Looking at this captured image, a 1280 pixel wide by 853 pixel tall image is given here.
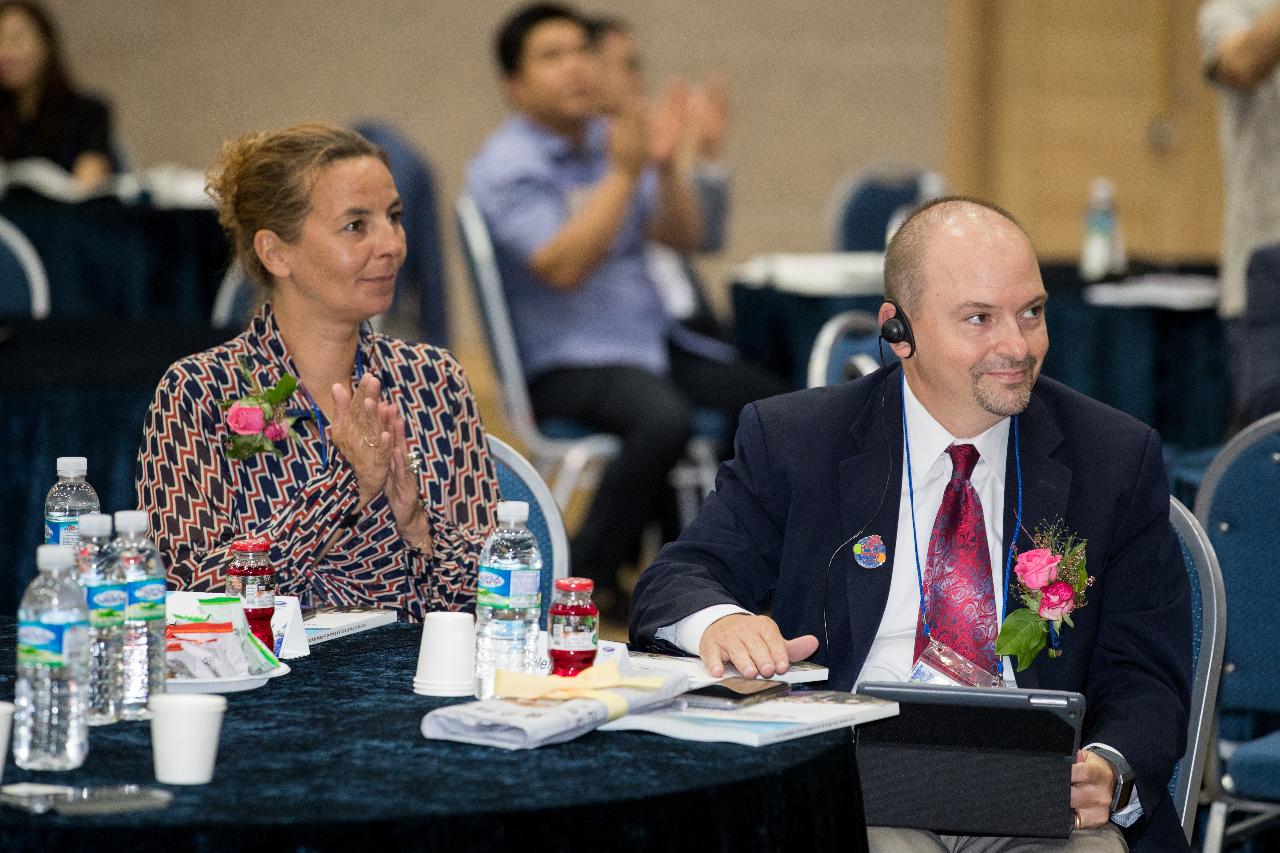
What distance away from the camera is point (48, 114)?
687cm

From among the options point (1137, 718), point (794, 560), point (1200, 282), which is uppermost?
point (1200, 282)

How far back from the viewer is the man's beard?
2.11 m

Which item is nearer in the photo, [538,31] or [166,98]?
[538,31]

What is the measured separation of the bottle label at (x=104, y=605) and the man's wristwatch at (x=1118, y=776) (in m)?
1.03

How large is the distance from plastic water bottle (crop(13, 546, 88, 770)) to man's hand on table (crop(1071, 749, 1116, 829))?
1.01 meters

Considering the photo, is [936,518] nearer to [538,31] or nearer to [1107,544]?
[1107,544]

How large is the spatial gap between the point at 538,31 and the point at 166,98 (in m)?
4.56

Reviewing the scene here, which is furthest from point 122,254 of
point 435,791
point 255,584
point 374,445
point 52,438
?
point 435,791

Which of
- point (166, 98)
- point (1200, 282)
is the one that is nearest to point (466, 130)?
point (166, 98)

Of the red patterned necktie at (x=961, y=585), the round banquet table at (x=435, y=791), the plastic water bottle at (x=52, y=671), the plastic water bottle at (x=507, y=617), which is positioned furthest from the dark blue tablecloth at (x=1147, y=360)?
the plastic water bottle at (x=52, y=671)

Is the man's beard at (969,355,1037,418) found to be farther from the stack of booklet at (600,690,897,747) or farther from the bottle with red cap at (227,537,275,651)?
the bottle with red cap at (227,537,275,651)

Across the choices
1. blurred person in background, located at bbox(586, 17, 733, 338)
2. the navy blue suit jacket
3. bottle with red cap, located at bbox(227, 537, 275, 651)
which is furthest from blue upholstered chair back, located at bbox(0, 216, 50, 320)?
the navy blue suit jacket

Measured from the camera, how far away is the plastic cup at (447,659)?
180 cm

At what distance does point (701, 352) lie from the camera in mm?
5227
